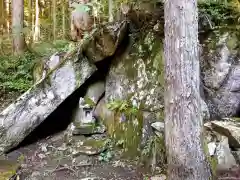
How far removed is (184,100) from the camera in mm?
4297

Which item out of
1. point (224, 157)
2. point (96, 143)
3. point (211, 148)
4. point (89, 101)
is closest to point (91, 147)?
point (96, 143)

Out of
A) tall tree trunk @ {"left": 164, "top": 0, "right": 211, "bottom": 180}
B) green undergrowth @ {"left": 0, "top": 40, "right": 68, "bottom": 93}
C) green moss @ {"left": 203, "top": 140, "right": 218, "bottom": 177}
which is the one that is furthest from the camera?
green undergrowth @ {"left": 0, "top": 40, "right": 68, "bottom": 93}

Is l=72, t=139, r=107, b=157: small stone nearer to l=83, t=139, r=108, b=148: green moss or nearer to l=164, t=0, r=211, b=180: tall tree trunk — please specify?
l=83, t=139, r=108, b=148: green moss

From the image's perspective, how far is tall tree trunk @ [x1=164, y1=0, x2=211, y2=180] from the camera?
4273 millimetres

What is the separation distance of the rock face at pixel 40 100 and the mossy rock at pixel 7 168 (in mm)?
669

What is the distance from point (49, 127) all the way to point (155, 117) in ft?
11.4

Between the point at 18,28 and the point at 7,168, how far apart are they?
19.3 ft

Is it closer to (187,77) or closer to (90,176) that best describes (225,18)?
(187,77)

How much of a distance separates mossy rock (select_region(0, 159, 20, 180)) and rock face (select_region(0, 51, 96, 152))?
669mm

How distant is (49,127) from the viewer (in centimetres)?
816

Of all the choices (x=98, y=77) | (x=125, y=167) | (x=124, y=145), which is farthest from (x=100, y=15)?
(x=125, y=167)

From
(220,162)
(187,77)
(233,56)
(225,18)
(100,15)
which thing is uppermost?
(100,15)

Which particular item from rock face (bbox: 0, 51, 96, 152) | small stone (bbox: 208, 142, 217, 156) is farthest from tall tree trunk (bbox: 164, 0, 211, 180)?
rock face (bbox: 0, 51, 96, 152)

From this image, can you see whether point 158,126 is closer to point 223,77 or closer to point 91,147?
point 91,147
